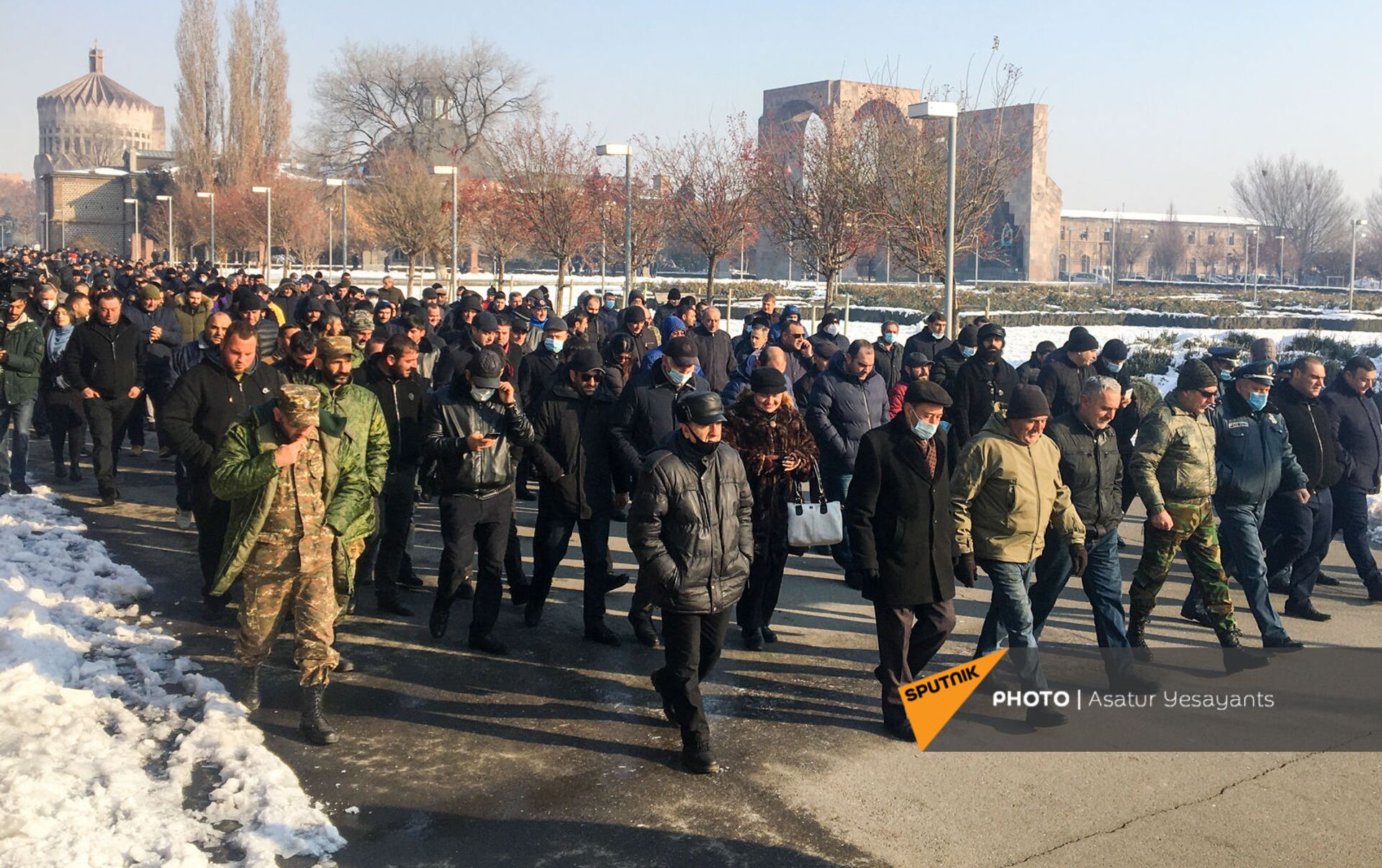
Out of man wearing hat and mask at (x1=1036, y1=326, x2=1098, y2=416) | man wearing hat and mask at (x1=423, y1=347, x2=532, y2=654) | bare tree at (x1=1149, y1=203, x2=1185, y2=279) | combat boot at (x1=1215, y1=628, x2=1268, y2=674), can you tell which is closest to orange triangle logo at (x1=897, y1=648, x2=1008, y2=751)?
combat boot at (x1=1215, y1=628, x2=1268, y2=674)

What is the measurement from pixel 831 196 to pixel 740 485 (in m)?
19.3

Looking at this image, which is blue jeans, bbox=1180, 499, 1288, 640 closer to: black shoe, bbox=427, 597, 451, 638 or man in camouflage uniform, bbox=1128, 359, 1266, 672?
man in camouflage uniform, bbox=1128, 359, 1266, 672

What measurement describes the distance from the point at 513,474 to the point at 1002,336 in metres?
5.07

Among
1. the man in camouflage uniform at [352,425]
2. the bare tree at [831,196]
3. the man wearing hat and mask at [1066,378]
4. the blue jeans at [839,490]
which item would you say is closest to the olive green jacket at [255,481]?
the man in camouflage uniform at [352,425]

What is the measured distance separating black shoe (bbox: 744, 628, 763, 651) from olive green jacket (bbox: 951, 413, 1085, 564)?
5.83 ft

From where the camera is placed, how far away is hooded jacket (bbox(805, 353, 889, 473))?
32.8 ft

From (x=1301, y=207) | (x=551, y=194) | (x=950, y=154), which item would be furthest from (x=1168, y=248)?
(x=950, y=154)

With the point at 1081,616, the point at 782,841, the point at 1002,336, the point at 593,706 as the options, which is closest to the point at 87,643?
the point at 593,706

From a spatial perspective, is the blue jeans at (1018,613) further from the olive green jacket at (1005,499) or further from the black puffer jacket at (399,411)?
the black puffer jacket at (399,411)

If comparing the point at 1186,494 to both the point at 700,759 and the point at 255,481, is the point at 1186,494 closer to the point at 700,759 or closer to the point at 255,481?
the point at 700,759

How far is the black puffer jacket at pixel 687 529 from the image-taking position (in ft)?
19.8

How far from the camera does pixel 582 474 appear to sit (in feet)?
27.0

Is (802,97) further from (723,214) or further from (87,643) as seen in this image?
(87,643)

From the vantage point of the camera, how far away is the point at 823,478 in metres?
10.2
